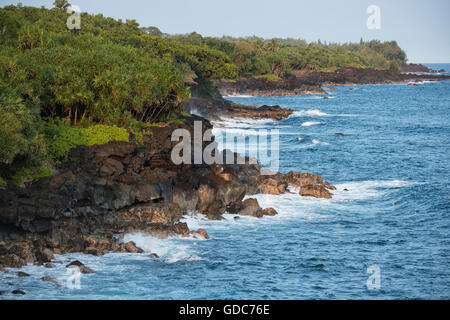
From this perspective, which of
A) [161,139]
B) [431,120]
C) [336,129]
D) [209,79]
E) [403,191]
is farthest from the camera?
[209,79]

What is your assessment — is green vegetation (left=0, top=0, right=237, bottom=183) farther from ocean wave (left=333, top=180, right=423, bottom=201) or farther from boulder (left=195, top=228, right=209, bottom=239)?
ocean wave (left=333, top=180, right=423, bottom=201)

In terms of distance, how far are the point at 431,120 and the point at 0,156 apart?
Answer: 3546 inches

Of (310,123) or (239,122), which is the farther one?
(310,123)

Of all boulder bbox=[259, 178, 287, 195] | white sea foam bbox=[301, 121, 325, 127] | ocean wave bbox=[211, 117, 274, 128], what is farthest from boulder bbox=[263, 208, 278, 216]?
white sea foam bbox=[301, 121, 325, 127]

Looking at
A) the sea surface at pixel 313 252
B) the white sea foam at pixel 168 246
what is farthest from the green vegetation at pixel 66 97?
the sea surface at pixel 313 252

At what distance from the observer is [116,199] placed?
1254 inches

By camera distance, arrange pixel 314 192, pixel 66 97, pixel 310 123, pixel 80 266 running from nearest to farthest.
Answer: pixel 80 266
pixel 66 97
pixel 314 192
pixel 310 123

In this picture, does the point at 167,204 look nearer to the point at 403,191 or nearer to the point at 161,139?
the point at 161,139

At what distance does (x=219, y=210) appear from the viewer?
36.5 metres

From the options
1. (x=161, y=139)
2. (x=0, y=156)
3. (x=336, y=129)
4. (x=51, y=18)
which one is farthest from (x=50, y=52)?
(x=336, y=129)

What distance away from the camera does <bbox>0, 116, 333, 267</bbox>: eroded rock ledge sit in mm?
26438

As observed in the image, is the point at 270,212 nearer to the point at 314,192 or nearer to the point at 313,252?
the point at 314,192

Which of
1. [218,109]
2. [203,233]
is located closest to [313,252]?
[203,233]

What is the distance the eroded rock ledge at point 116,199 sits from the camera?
26438 millimetres
